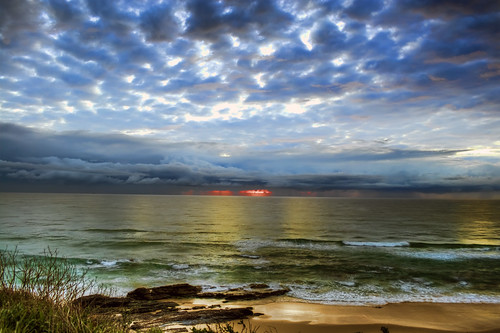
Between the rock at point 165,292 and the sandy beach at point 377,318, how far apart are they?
4.46 meters

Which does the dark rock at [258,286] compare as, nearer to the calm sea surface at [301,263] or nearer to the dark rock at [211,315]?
the calm sea surface at [301,263]

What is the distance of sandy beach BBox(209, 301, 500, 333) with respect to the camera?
14.6 metres

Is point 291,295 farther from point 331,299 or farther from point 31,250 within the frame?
point 31,250

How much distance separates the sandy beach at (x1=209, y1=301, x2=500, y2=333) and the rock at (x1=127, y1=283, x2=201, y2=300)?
446cm

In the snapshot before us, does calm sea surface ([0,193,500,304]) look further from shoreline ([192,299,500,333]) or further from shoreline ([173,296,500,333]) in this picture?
shoreline ([192,299,500,333])

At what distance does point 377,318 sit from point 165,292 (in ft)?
40.6

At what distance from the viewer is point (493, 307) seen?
59.0 ft

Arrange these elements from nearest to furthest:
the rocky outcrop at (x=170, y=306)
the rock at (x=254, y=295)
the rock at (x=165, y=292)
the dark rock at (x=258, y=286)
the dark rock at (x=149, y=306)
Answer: the rocky outcrop at (x=170, y=306), the dark rock at (x=149, y=306), the rock at (x=165, y=292), the rock at (x=254, y=295), the dark rock at (x=258, y=286)

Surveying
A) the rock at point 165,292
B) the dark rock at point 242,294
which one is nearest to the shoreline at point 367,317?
the dark rock at point 242,294

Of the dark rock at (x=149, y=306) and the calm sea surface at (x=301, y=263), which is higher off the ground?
the dark rock at (x=149, y=306)

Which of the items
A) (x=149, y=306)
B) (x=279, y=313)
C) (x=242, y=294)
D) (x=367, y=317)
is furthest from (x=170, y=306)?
(x=367, y=317)

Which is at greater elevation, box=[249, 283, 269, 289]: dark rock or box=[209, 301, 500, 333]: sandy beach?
box=[209, 301, 500, 333]: sandy beach

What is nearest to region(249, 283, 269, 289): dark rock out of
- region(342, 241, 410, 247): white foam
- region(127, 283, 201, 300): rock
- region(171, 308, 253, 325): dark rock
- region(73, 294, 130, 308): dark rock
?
region(127, 283, 201, 300): rock

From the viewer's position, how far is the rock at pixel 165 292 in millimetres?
18125
